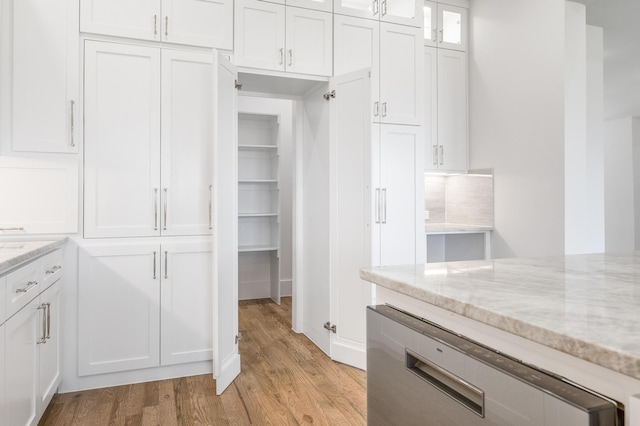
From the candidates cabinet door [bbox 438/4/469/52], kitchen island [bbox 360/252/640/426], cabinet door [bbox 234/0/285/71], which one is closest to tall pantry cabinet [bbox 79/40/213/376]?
cabinet door [bbox 234/0/285/71]

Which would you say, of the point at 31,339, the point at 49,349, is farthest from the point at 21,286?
the point at 49,349

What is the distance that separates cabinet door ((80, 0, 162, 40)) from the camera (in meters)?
2.56

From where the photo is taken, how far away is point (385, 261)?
10.4 ft

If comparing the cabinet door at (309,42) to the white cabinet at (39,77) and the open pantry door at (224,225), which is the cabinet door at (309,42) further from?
the white cabinet at (39,77)

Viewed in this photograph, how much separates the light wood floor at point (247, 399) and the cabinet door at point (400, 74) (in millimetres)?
1939

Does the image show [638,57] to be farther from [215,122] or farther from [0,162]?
[0,162]

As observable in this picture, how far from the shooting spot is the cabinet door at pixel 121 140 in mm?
2590

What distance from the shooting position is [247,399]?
8.16ft

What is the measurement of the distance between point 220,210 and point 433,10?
2873mm

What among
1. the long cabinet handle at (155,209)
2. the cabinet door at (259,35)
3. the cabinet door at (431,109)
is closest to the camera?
the long cabinet handle at (155,209)

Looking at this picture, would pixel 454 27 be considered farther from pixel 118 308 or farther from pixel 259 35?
pixel 118 308

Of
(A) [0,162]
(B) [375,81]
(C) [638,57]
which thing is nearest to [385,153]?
(B) [375,81]

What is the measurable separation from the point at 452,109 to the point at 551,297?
352cm

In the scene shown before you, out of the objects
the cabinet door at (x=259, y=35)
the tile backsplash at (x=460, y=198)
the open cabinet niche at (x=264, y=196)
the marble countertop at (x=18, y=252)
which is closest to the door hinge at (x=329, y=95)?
the cabinet door at (x=259, y=35)
